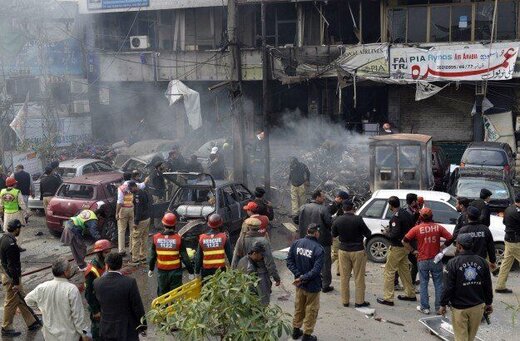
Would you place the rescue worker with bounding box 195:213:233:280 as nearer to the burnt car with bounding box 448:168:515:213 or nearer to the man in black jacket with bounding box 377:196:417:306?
the man in black jacket with bounding box 377:196:417:306

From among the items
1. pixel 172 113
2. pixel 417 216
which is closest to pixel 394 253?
pixel 417 216

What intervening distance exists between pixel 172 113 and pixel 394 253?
60.9ft

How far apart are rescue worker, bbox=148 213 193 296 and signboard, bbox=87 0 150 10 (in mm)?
18701

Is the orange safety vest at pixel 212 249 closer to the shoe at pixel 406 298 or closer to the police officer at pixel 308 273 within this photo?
the police officer at pixel 308 273

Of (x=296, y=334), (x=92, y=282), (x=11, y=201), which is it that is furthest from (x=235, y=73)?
(x=92, y=282)

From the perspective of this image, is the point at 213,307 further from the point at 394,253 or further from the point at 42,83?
the point at 42,83

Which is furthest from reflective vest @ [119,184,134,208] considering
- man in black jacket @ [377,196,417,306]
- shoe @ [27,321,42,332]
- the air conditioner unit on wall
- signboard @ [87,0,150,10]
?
signboard @ [87,0,150,10]

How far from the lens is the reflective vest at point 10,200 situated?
12641 mm

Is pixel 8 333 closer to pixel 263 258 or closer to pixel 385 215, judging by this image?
pixel 263 258

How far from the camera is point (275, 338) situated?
4.82 meters

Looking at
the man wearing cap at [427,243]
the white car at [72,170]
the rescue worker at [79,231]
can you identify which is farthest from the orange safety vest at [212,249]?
the white car at [72,170]

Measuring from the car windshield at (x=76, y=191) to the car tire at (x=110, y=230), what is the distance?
752 mm

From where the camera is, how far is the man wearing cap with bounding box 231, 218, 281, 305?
25.8ft

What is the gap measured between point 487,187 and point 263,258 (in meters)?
7.84
